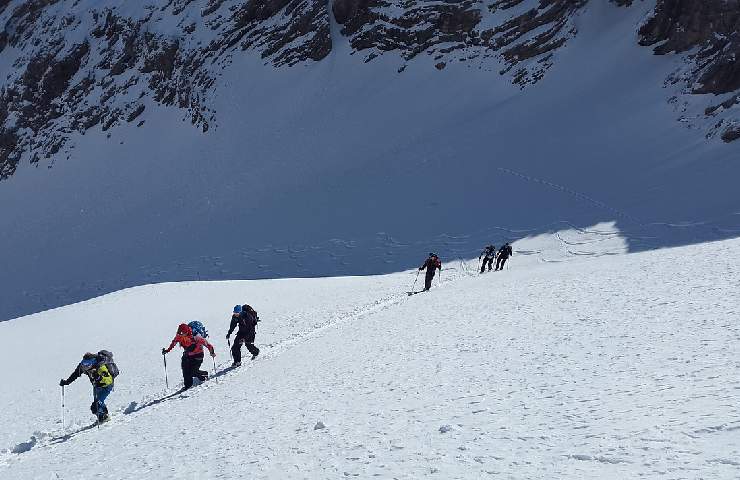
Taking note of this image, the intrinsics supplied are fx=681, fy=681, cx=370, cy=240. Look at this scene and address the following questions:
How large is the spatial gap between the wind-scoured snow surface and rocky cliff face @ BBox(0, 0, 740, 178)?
39650mm

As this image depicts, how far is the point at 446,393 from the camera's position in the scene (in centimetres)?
723

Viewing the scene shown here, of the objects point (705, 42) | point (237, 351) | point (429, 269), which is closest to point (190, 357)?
point (237, 351)

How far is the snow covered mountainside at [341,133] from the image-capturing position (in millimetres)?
37938

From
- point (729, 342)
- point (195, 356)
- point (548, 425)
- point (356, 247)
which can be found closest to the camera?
point (548, 425)

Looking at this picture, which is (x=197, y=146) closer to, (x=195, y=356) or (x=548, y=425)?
(x=195, y=356)

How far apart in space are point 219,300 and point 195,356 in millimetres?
9018

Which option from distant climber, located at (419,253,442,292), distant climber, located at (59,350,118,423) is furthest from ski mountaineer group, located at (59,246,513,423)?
distant climber, located at (419,253,442,292)

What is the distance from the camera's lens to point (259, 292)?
Answer: 22.0m

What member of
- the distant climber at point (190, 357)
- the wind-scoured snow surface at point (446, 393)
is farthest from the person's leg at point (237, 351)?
the distant climber at point (190, 357)

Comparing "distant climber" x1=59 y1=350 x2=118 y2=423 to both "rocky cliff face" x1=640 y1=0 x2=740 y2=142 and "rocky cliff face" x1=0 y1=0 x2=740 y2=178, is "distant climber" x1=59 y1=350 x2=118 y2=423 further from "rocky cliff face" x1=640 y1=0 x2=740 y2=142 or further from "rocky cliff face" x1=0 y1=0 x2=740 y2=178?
"rocky cliff face" x1=0 y1=0 x2=740 y2=178

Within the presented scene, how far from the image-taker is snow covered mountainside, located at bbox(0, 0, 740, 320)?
124 feet

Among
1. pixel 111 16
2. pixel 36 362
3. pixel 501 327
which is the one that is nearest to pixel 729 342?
pixel 501 327

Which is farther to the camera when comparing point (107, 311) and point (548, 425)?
point (107, 311)

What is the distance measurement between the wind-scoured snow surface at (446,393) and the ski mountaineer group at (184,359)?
0.45 metres
